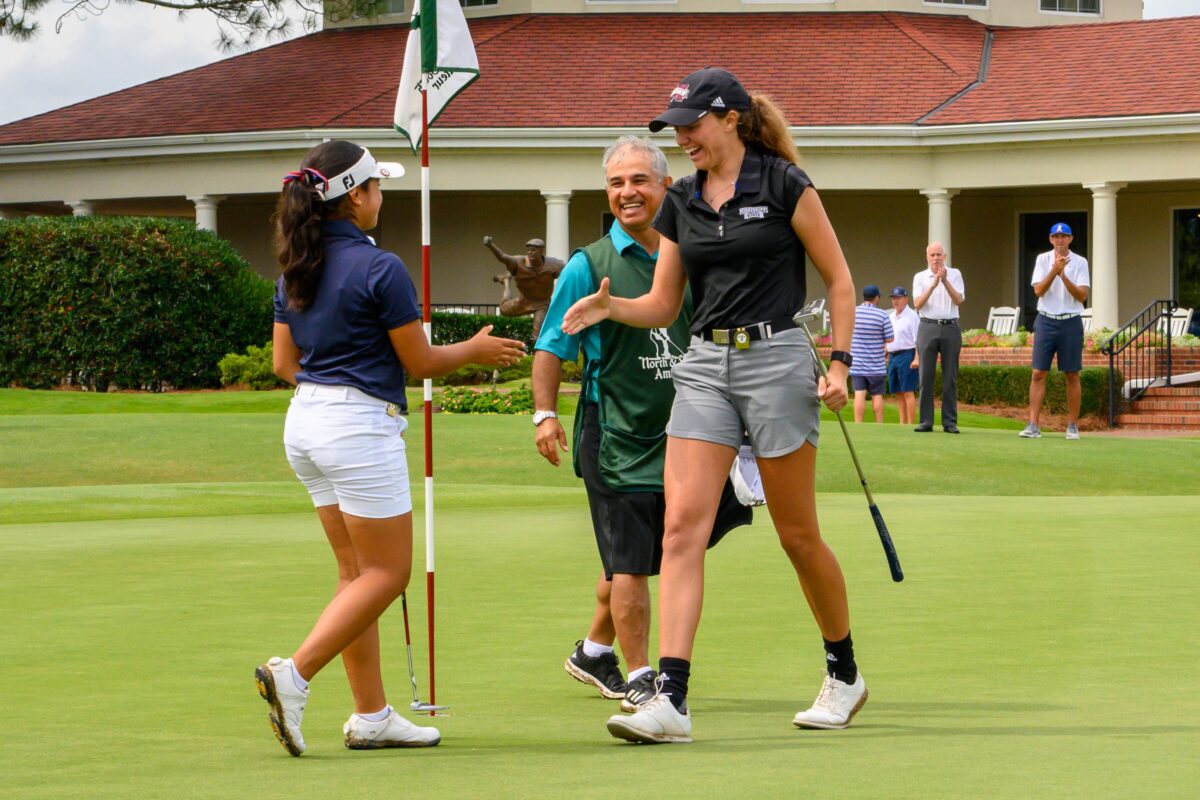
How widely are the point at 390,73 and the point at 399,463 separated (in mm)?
28625

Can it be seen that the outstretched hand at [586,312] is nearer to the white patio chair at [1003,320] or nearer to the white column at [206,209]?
the white patio chair at [1003,320]

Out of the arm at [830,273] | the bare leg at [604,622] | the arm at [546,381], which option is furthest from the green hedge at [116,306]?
the arm at [830,273]

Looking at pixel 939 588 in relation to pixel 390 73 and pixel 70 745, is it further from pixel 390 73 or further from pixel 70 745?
pixel 390 73

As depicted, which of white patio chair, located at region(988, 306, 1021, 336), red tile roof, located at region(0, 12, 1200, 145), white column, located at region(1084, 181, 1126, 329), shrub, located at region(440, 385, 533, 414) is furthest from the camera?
white patio chair, located at region(988, 306, 1021, 336)

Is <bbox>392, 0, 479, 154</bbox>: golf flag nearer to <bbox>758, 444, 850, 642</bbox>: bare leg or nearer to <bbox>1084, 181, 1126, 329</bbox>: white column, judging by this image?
<bbox>758, 444, 850, 642</bbox>: bare leg

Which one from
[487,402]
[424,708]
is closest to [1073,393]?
[487,402]

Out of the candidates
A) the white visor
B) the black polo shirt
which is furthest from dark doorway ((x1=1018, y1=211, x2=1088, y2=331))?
the white visor

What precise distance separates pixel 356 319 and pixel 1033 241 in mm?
29098

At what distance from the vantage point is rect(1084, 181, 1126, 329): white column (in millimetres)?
29312

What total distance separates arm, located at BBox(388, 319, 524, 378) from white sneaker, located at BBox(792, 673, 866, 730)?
4.57 feet

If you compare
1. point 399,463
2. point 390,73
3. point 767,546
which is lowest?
point 767,546

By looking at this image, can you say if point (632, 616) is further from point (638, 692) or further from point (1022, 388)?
point (1022, 388)

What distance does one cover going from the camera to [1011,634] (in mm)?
7363

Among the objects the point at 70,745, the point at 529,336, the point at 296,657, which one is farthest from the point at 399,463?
the point at 529,336
